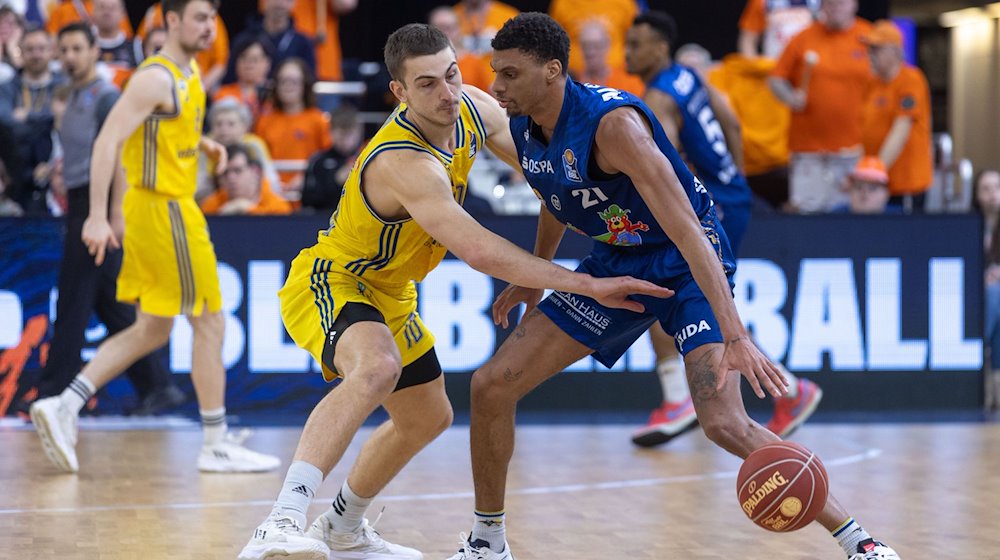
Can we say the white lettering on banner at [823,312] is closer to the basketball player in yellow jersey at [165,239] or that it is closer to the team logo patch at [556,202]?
the basketball player in yellow jersey at [165,239]

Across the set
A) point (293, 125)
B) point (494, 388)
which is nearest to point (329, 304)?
point (494, 388)

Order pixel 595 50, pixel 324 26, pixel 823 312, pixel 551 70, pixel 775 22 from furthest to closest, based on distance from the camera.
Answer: pixel 324 26 → pixel 775 22 → pixel 595 50 → pixel 823 312 → pixel 551 70

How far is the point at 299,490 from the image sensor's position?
4508mm

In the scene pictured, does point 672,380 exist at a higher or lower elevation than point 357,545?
lower

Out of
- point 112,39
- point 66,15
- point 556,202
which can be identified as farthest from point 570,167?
point 66,15

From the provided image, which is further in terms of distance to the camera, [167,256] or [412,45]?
[167,256]

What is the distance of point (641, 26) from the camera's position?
7887 millimetres

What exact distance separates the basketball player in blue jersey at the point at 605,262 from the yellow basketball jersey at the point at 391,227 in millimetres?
203

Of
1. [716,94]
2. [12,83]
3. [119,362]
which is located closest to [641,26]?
[716,94]

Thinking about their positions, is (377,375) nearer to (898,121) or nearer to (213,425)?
(213,425)

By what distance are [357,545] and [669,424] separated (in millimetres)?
3065

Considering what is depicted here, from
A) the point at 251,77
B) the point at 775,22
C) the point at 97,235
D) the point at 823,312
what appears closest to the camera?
the point at 97,235

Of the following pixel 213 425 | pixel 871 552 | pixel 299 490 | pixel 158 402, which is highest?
pixel 299 490

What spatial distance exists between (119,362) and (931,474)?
4.10 meters
